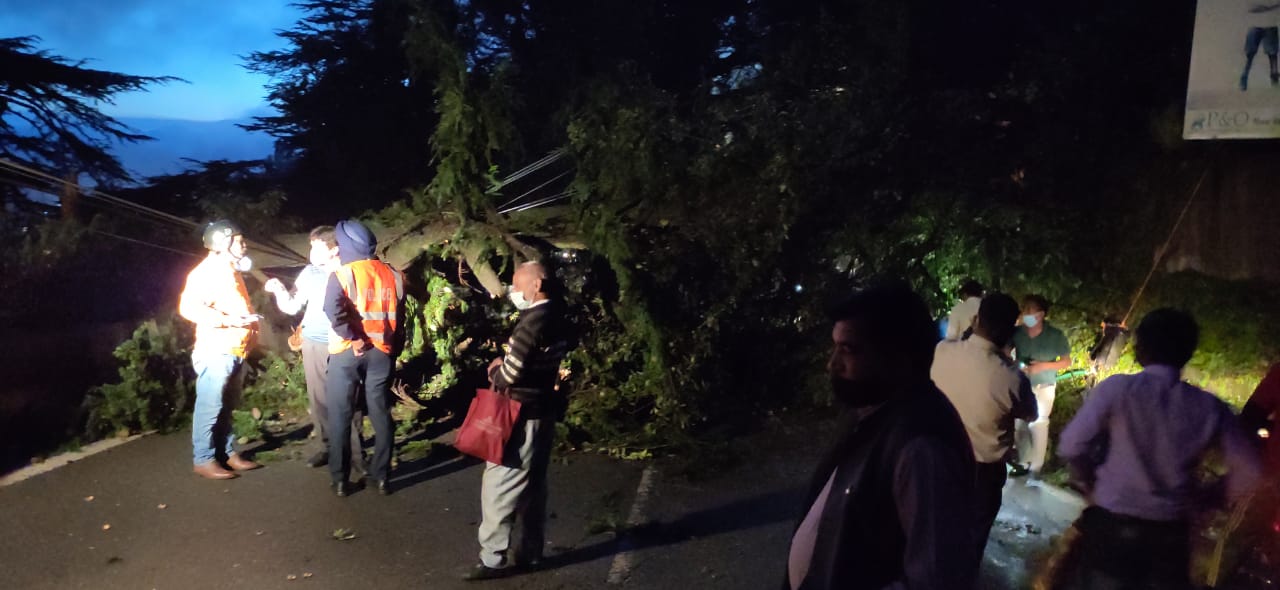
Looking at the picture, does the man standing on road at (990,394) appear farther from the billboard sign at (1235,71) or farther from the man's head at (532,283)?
the billboard sign at (1235,71)

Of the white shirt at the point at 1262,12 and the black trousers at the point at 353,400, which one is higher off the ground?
the white shirt at the point at 1262,12

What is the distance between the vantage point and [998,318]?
3.77m

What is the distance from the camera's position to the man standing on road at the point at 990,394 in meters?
3.75

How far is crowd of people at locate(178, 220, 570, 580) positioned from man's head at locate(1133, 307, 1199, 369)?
2652 millimetres

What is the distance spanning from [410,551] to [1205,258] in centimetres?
778

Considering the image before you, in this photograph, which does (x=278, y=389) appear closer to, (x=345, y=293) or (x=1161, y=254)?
(x=345, y=293)

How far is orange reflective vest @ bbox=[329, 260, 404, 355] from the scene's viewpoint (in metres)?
5.82

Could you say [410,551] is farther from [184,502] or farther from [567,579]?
[184,502]

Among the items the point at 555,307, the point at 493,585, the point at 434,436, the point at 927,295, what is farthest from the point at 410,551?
the point at 927,295

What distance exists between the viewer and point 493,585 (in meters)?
4.79

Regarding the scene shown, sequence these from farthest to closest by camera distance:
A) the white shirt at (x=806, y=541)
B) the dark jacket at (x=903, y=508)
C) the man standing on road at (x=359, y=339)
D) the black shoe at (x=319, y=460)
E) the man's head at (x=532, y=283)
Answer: the black shoe at (x=319, y=460)
the man standing on road at (x=359, y=339)
the man's head at (x=532, y=283)
the white shirt at (x=806, y=541)
the dark jacket at (x=903, y=508)

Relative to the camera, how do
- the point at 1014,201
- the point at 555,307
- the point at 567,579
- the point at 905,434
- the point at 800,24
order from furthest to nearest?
1. the point at 800,24
2. the point at 1014,201
3. the point at 567,579
4. the point at 555,307
5. the point at 905,434

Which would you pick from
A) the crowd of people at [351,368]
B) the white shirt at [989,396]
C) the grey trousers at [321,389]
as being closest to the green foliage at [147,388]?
the crowd of people at [351,368]

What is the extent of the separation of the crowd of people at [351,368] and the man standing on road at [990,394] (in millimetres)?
2006
